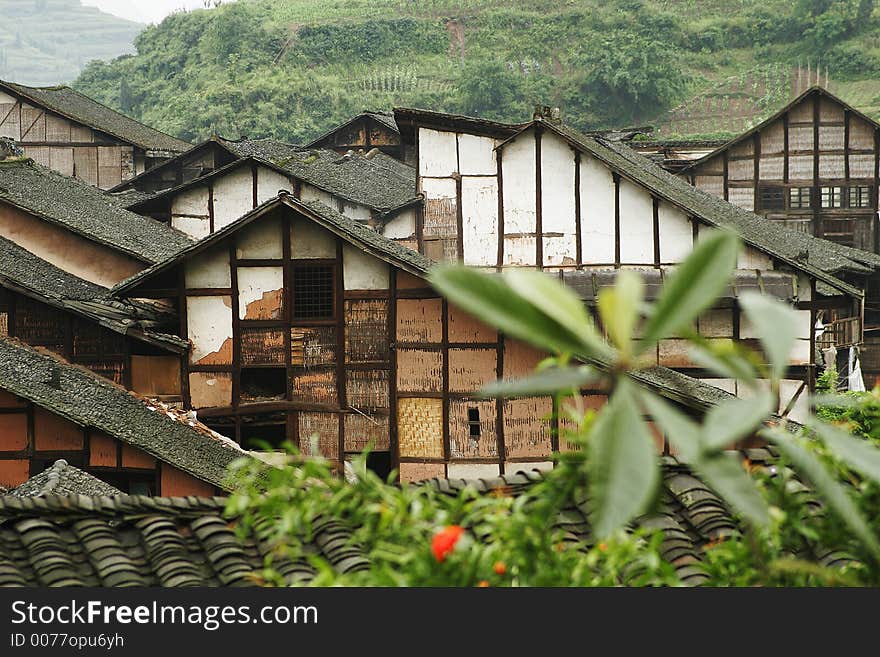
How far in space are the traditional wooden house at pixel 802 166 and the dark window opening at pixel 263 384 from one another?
22705mm

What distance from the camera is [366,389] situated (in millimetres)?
16406

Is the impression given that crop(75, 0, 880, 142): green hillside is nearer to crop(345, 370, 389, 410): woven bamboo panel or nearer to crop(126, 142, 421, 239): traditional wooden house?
crop(126, 142, 421, 239): traditional wooden house

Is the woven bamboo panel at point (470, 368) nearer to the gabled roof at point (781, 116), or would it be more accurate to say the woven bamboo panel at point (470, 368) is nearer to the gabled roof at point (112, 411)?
the gabled roof at point (112, 411)

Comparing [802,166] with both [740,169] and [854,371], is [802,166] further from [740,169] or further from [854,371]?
[854,371]

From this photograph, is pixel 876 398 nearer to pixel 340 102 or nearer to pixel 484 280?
pixel 484 280

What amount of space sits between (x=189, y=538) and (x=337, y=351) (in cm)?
1039

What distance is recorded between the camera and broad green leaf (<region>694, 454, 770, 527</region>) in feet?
8.86

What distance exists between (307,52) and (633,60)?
2405cm

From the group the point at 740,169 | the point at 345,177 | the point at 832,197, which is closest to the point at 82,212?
the point at 345,177

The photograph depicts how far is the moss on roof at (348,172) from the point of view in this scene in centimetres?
3083

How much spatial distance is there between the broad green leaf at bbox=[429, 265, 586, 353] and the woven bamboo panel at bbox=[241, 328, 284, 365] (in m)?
14.0

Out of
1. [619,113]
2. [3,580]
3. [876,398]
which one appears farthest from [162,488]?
[619,113]

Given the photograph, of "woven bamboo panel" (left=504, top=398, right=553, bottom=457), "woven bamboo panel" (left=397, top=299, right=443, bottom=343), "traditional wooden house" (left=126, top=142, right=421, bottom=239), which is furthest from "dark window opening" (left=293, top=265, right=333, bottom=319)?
"traditional wooden house" (left=126, top=142, right=421, bottom=239)

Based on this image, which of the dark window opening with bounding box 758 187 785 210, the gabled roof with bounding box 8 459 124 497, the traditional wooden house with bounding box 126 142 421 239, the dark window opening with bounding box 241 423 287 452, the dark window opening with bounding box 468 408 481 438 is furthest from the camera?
the dark window opening with bounding box 758 187 785 210
